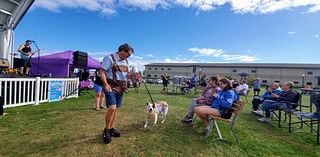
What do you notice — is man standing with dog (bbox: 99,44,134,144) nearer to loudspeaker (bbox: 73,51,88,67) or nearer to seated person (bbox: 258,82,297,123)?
seated person (bbox: 258,82,297,123)

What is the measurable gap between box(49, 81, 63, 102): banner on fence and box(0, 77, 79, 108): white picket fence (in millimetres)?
A: 140

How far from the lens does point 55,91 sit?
26.7 ft

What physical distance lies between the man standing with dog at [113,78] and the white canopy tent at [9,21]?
1011 cm

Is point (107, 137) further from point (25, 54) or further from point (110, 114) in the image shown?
point (25, 54)

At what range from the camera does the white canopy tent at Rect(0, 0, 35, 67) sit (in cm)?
1084

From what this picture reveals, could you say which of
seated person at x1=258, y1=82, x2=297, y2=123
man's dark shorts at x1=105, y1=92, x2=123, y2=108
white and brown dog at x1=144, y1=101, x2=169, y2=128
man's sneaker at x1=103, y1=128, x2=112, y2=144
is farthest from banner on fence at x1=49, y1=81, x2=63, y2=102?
seated person at x1=258, y1=82, x2=297, y2=123

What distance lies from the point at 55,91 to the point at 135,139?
19.1 ft

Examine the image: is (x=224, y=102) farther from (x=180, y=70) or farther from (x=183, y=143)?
(x=180, y=70)

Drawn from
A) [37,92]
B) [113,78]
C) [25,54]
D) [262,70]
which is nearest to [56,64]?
[25,54]

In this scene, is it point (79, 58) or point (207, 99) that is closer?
point (207, 99)

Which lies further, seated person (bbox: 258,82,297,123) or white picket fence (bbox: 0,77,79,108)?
white picket fence (bbox: 0,77,79,108)

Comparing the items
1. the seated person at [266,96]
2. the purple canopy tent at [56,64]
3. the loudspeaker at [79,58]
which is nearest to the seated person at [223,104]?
the seated person at [266,96]

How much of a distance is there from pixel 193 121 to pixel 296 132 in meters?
2.43

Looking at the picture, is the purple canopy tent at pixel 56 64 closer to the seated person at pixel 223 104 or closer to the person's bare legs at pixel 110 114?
the person's bare legs at pixel 110 114
